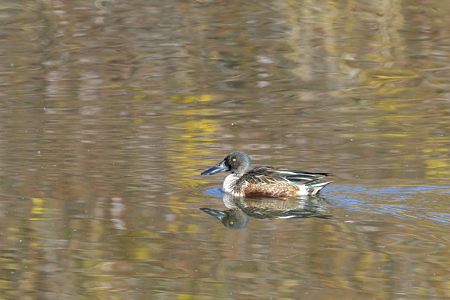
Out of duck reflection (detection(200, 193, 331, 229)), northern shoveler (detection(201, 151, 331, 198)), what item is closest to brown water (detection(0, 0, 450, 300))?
duck reflection (detection(200, 193, 331, 229))

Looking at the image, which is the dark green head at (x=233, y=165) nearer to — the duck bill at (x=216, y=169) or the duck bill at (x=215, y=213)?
the duck bill at (x=216, y=169)

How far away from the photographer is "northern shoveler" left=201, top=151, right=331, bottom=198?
39.4ft

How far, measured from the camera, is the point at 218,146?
567 inches

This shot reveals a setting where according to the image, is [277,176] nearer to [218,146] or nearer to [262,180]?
[262,180]

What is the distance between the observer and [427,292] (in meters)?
8.89

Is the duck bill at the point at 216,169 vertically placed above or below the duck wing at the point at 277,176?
below

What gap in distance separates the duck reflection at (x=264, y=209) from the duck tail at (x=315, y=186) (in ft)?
0.19

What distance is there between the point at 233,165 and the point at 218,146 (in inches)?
62.9

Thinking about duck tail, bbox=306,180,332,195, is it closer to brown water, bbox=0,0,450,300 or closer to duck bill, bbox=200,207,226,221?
brown water, bbox=0,0,450,300

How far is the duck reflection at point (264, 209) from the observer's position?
11.4 metres

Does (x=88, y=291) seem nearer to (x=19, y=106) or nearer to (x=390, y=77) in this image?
(x=19, y=106)

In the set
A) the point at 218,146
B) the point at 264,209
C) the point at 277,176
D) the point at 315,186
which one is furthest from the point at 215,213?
the point at 218,146

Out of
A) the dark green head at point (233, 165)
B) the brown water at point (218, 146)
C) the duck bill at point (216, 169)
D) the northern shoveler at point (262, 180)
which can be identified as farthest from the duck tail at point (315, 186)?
the duck bill at point (216, 169)

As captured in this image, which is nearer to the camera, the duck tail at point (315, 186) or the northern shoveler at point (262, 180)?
the duck tail at point (315, 186)
